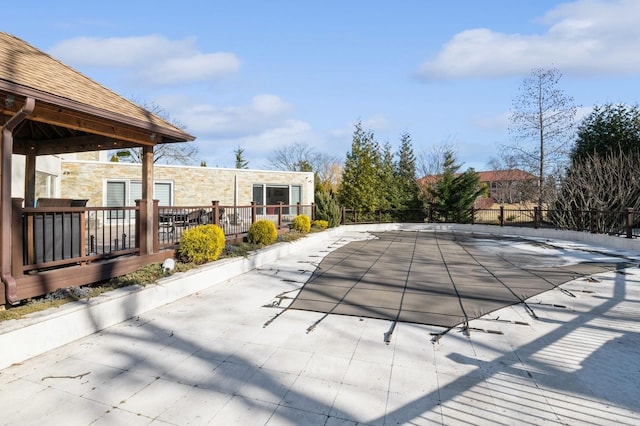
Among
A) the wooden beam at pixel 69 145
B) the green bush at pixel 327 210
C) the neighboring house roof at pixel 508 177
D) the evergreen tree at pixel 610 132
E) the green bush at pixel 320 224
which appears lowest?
the green bush at pixel 320 224

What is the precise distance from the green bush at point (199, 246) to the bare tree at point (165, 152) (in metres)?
22.9

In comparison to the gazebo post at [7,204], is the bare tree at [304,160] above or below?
above

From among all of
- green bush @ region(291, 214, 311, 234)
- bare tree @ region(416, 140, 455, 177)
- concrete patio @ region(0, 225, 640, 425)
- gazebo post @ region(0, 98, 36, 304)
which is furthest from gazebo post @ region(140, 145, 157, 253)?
bare tree @ region(416, 140, 455, 177)

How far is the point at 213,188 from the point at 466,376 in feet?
49.5

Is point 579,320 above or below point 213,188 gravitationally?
below

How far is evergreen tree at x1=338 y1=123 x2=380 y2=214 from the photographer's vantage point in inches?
668

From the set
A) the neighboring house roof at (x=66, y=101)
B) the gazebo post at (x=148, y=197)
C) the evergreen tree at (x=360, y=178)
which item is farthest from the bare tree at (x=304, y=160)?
the neighboring house roof at (x=66, y=101)

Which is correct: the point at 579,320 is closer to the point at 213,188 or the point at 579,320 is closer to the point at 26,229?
the point at 26,229

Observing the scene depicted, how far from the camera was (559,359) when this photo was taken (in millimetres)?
2971

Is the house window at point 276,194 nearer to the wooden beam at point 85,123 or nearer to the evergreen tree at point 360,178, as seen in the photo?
the evergreen tree at point 360,178

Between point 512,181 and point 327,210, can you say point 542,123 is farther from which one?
point 327,210

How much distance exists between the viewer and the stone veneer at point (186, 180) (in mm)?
13570

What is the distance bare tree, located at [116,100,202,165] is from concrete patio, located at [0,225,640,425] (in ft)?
83.5

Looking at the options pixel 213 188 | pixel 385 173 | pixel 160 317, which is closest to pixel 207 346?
pixel 160 317
